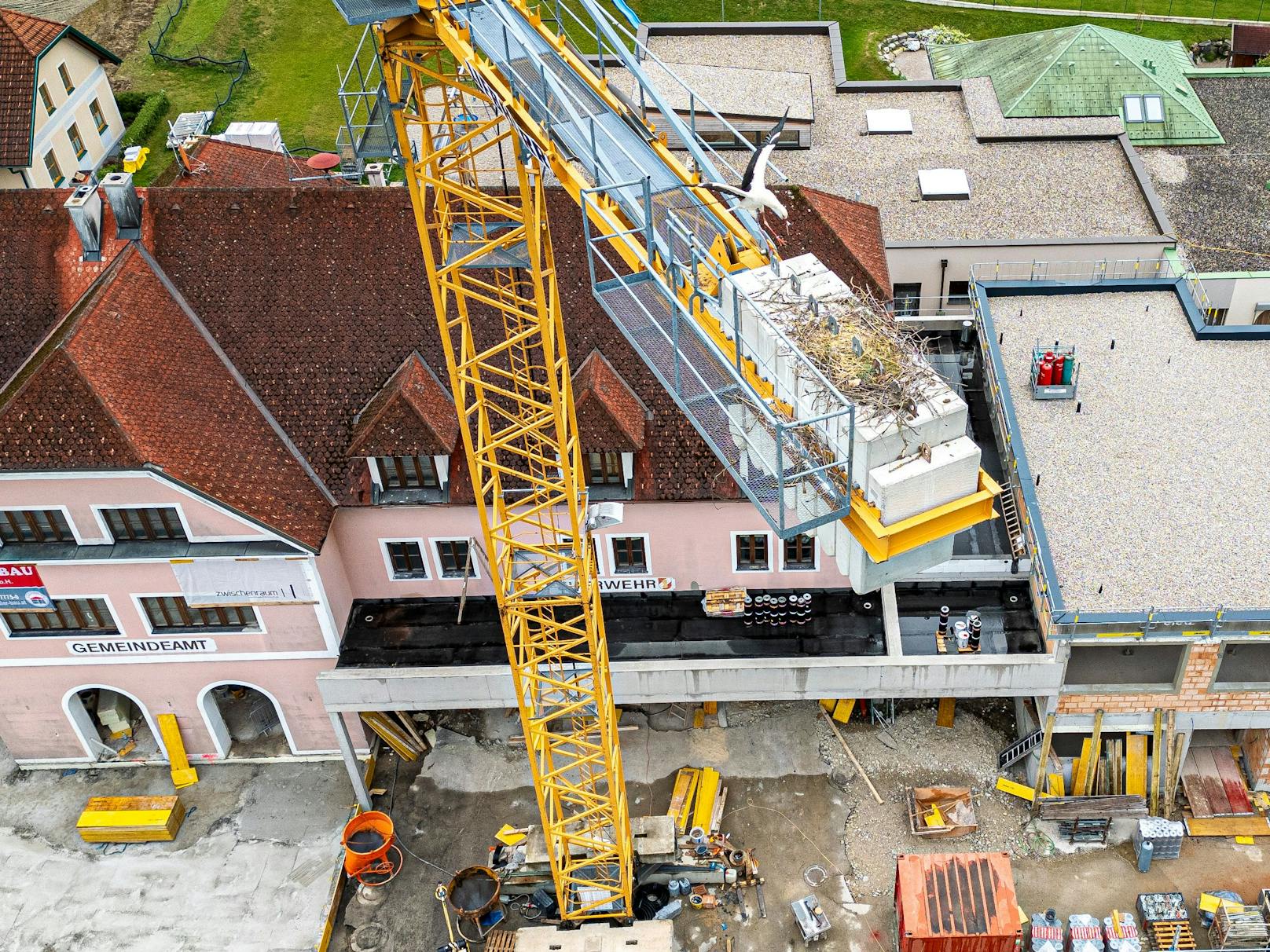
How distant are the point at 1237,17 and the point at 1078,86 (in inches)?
1398

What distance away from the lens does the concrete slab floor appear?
39.7m

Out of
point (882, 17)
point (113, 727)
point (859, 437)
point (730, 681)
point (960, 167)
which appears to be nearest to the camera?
point (859, 437)

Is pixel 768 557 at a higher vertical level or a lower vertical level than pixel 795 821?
higher

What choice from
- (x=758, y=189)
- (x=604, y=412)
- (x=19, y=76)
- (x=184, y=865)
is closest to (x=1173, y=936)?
(x=604, y=412)

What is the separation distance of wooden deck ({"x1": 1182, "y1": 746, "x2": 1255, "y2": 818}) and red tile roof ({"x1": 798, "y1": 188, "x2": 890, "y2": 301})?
17.8 metres

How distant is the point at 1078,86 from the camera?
216 feet

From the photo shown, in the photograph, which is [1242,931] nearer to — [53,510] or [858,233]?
[858,233]

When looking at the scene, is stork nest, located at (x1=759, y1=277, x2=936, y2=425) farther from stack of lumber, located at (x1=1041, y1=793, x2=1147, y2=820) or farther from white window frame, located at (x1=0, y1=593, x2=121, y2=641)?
white window frame, located at (x1=0, y1=593, x2=121, y2=641)

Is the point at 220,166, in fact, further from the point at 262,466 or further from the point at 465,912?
the point at 465,912

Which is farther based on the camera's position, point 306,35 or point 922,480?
point 306,35

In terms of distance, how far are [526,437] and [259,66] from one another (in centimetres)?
6419

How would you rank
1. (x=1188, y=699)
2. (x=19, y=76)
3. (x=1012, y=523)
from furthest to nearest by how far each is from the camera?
1. (x=19, y=76)
2. (x=1012, y=523)
3. (x=1188, y=699)

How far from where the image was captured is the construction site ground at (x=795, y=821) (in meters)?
38.7

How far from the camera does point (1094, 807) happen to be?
39.6 meters
